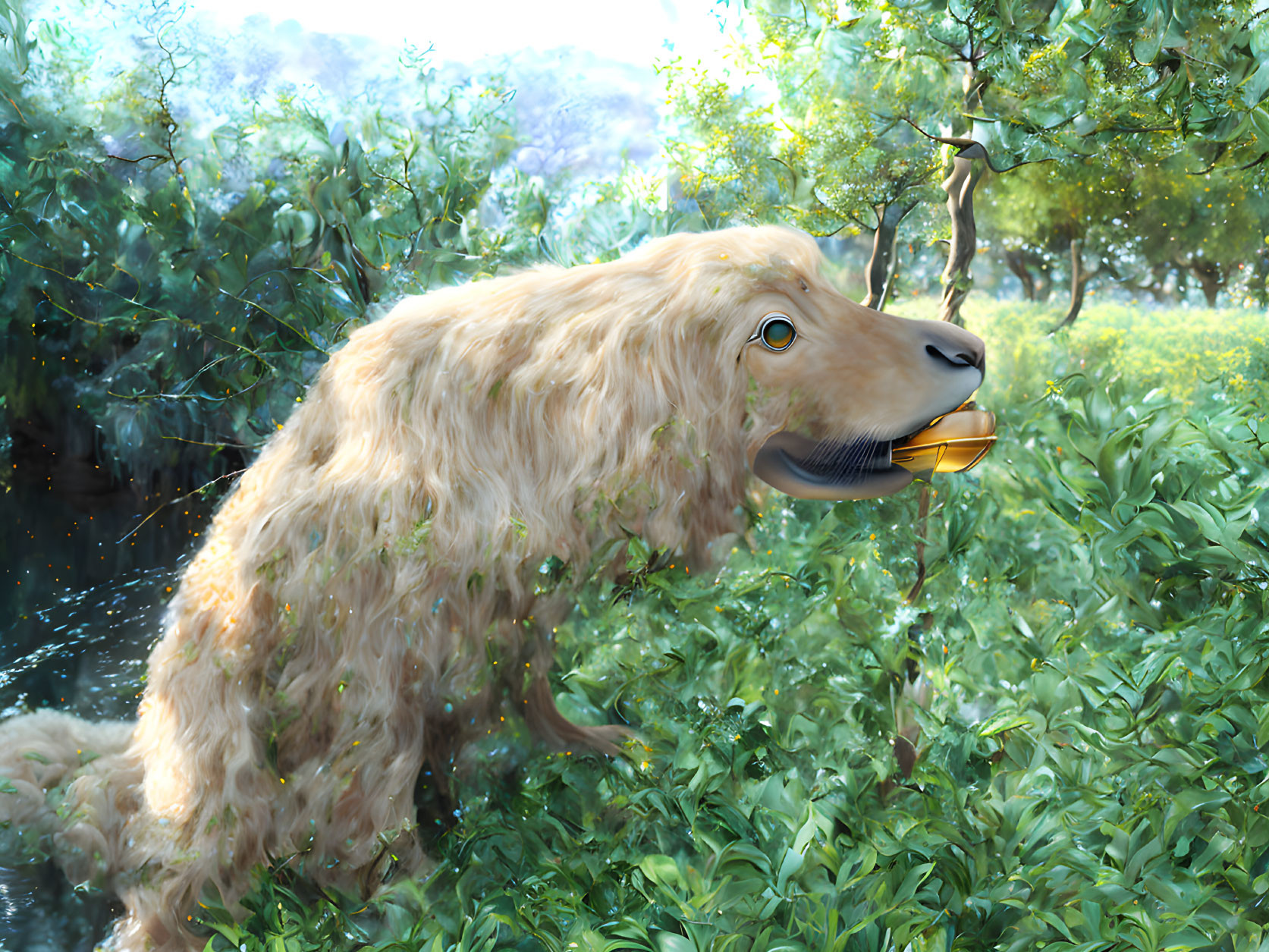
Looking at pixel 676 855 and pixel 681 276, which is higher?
pixel 681 276

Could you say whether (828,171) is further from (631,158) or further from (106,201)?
(106,201)

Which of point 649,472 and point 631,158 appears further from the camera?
point 631,158

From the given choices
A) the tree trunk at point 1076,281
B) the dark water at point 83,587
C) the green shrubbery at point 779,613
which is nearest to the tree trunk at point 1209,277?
the green shrubbery at point 779,613

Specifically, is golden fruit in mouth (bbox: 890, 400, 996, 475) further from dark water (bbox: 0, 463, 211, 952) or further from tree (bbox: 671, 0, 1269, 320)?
dark water (bbox: 0, 463, 211, 952)

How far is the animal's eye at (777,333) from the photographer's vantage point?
89cm

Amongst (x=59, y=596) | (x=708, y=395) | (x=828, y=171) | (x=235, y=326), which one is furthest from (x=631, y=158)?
(x=59, y=596)

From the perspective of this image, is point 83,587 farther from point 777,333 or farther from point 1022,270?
point 1022,270

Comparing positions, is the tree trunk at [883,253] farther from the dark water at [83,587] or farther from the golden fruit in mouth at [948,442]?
the dark water at [83,587]

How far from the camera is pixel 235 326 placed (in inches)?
44.9

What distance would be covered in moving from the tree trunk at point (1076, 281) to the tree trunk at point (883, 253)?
28cm

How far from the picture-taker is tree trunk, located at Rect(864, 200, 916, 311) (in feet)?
3.64

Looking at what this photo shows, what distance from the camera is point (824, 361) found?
2.93 ft

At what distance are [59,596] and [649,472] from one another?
2.94 feet

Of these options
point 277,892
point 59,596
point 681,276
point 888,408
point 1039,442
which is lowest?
point 277,892
